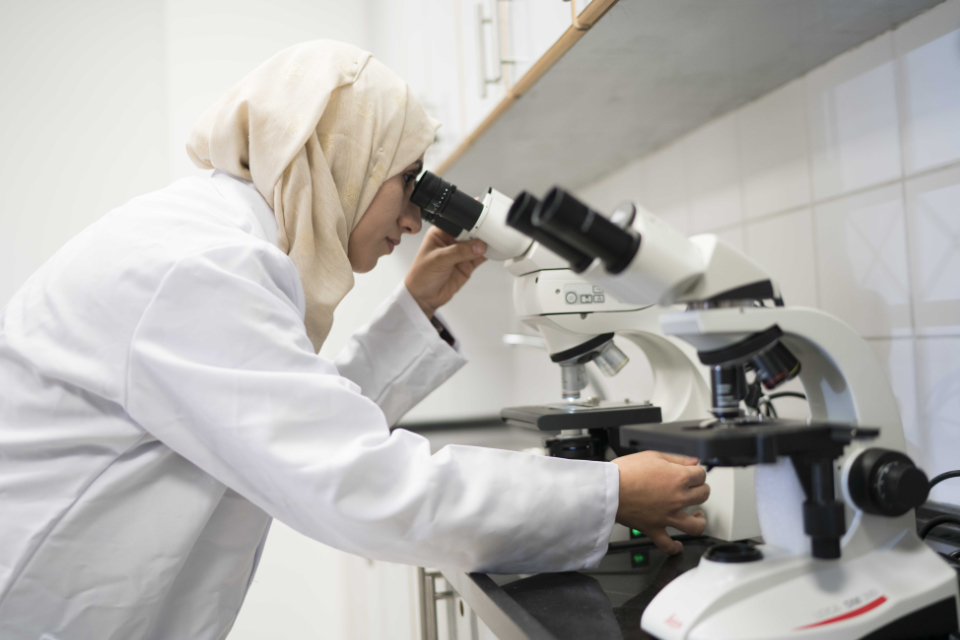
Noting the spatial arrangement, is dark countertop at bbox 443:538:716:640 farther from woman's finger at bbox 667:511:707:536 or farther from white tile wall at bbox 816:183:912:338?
white tile wall at bbox 816:183:912:338

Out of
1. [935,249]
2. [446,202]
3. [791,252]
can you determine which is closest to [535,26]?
[446,202]

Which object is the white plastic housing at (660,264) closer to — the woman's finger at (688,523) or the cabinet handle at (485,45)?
the woman's finger at (688,523)

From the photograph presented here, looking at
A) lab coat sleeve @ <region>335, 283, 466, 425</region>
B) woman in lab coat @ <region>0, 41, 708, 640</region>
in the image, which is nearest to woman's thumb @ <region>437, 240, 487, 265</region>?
lab coat sleeve @ <region>335, 283, 466, 425</region>

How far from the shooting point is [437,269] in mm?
1239

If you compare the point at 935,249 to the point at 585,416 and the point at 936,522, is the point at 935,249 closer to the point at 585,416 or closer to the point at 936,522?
the point at 936,522

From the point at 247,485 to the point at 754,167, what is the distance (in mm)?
1073

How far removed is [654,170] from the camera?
5.38 ft

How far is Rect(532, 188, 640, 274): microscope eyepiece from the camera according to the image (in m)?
0.48

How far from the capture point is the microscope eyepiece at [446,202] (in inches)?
39.5

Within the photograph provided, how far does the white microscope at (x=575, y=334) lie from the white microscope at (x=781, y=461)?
300 millimetres

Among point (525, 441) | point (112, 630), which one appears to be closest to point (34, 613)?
point (112, 630)

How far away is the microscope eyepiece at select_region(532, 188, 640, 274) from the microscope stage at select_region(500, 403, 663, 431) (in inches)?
15.0

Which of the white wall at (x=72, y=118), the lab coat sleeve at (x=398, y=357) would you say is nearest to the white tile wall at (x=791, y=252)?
the lab coat sleeve at (x=398, y=357)

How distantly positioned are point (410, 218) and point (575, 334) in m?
0.34
